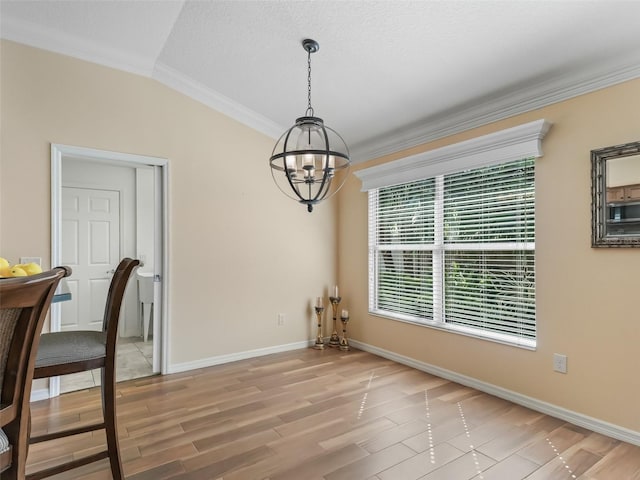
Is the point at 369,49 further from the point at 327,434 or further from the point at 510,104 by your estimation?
the point at 327,434

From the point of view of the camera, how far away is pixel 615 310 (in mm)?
2346

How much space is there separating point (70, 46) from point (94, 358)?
8.74 feet

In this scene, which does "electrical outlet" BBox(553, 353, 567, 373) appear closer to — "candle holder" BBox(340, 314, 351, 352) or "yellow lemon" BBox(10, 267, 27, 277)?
"candle holder" BBox(340, 314, 351, 352)

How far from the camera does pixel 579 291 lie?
2520 millimetres

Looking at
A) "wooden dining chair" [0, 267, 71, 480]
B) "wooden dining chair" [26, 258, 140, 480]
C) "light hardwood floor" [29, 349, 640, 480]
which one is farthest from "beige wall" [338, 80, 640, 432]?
"wooden dining chair" [0, 267, 71, 480]

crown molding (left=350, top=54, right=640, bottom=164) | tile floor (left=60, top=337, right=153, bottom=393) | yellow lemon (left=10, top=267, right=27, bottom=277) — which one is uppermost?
crown molding (left=350, top=54, right=640, bottom=164)

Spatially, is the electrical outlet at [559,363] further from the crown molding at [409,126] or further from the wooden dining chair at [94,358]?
the wooden dining chair at [94,358]

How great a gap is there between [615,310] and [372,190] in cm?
254

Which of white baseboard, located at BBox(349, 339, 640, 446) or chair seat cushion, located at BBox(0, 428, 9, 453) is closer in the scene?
chair seat cushion, located at BBox(0, 428, 9, 453)

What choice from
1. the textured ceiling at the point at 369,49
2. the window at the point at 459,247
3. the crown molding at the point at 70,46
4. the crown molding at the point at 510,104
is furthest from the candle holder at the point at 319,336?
the crown molding at the point at 70,46

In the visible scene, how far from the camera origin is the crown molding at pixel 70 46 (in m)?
2.76

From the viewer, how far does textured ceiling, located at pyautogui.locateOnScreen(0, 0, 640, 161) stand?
2219mm

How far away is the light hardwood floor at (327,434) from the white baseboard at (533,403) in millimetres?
57

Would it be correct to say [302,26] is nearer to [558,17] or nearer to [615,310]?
[558,17]
